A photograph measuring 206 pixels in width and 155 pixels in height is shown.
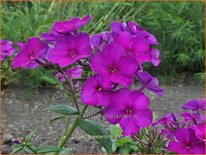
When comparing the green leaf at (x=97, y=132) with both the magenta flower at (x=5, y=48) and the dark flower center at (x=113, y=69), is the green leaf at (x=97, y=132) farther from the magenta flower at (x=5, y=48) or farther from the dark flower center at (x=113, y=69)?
the magenta flower at (x=5, y=48)

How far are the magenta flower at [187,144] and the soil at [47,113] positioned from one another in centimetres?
99

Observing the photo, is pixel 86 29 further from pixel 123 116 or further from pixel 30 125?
pixel 123 116

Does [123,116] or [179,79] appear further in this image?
[179,79]

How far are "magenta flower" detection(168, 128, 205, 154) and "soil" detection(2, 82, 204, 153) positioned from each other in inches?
38.9

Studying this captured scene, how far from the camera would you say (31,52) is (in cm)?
140

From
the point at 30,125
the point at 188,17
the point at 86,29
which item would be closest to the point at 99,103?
the point at 30,125

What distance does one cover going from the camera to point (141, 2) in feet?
14.1

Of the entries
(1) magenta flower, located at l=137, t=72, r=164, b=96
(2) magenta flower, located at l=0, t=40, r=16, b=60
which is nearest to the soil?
(2) magenta flower, located at l=0, t=40, r=16, b=60

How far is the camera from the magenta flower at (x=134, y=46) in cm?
131

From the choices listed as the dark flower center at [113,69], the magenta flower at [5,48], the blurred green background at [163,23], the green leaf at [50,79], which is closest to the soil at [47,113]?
the green leaf at [50,79]

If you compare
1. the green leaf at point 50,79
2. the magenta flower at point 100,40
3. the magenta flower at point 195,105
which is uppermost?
the magenta flower at point 100,40

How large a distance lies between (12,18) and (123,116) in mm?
2641

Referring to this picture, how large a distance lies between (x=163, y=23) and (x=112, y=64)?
2.88 meters

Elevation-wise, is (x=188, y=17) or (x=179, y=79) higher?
(x=188, y=17)
